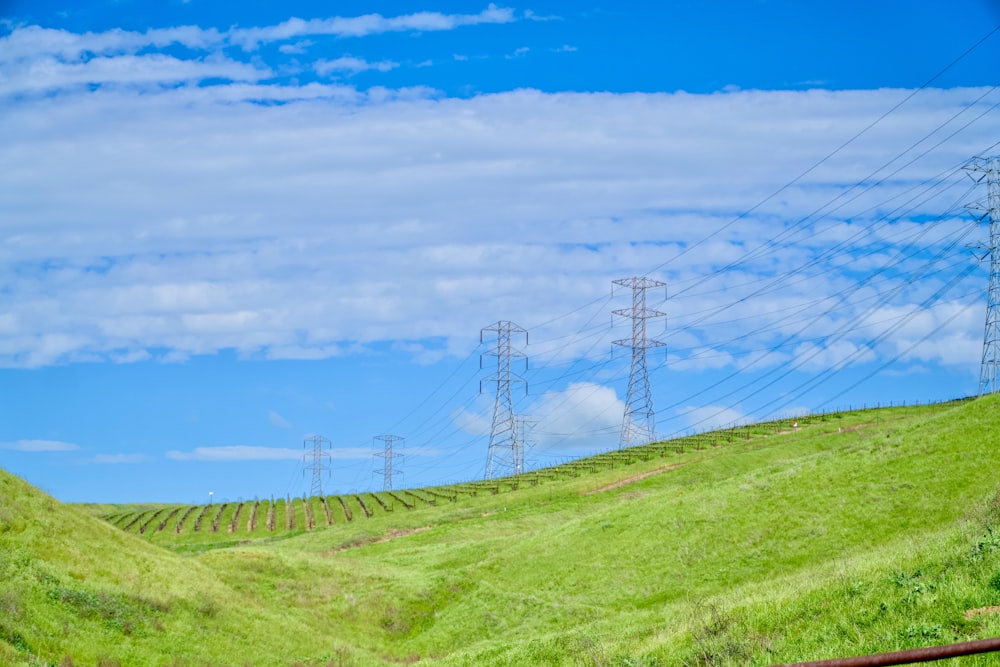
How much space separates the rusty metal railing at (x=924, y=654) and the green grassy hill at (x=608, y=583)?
7216 millimetres

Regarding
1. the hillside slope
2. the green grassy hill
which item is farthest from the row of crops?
the hillside slope

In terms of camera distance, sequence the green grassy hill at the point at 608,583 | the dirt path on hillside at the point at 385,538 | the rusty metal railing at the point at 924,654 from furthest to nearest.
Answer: the dirt path on hillside at the point at 385,538, the green grassy hill at the point at 608,583, the rusty metal railing at the point at 924,654

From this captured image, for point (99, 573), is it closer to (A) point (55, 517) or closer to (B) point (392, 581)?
(A) point (55, 517)

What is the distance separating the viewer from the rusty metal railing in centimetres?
754

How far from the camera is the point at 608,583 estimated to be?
1645 inches

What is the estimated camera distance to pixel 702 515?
46.2 metres

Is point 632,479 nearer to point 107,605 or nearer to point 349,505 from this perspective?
point 349,505

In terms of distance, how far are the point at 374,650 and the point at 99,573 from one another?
1247 cm

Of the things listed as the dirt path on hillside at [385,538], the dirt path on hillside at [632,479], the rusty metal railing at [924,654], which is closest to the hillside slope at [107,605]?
the rusty metal railing at [924,654]

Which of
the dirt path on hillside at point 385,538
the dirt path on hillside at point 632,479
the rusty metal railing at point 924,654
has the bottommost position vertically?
the rusty metal railing at point 924,654

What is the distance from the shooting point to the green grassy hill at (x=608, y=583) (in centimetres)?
2000

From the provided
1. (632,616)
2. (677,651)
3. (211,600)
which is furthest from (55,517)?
(677,651)

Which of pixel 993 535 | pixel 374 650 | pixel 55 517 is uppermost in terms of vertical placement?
pixel 55 517

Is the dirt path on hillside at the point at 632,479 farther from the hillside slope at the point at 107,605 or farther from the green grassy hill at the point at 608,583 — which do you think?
the hillside slope at the point at 107,605
